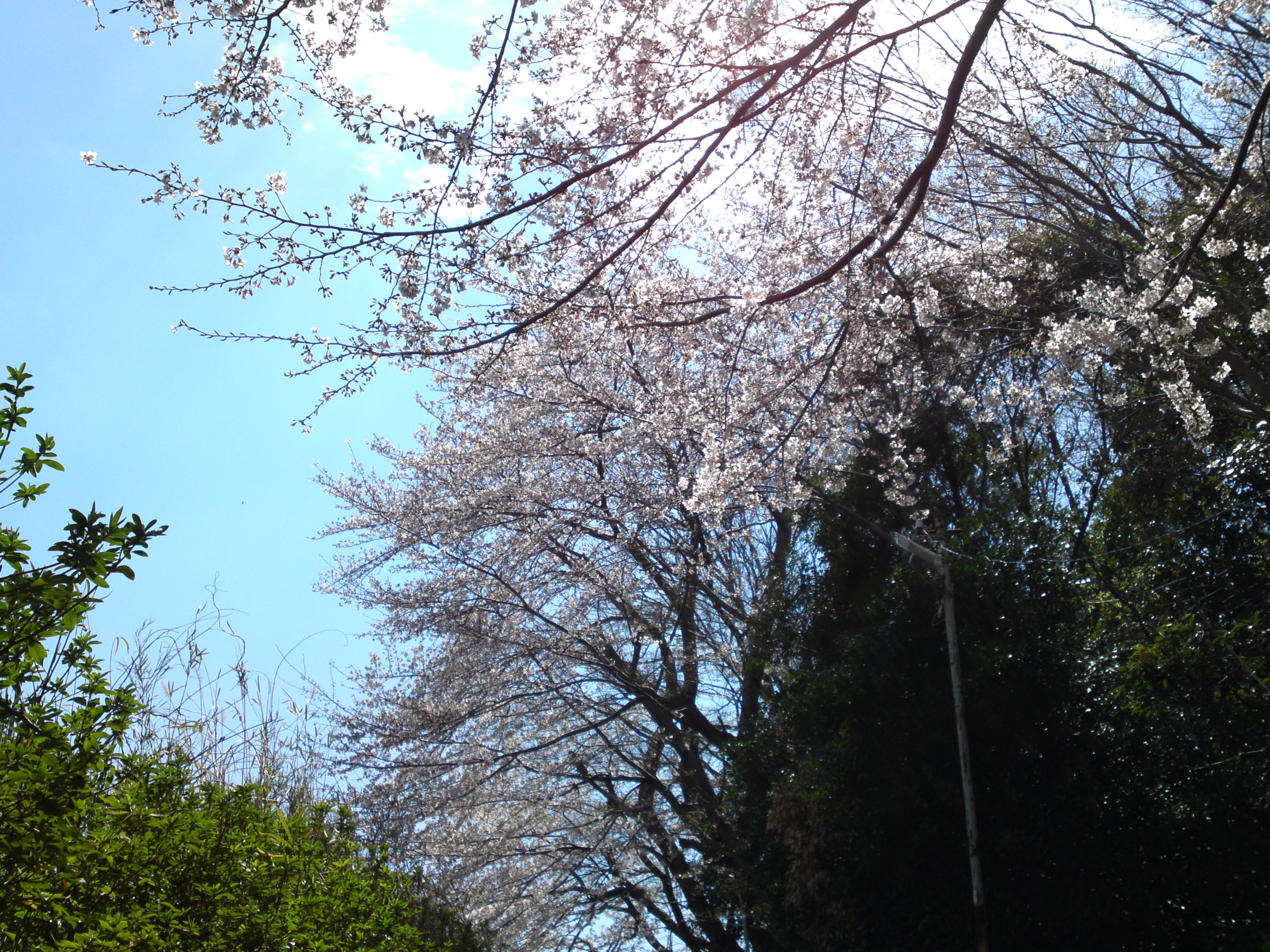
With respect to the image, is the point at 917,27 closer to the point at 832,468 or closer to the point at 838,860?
the point at 832,468

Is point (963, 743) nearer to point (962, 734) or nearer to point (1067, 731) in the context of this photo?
point (962, 734)

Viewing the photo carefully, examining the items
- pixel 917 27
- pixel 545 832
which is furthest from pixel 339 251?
pixel 545 832

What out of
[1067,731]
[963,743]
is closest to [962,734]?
[963,743]

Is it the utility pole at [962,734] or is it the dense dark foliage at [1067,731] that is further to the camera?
the utility pole at [962,734]

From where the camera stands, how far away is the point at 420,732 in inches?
393

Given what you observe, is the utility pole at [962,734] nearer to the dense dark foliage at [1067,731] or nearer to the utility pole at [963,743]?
the utility pole at [963,743]

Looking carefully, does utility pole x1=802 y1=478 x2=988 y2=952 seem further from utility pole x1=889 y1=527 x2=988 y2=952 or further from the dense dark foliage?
the dense dark foliage

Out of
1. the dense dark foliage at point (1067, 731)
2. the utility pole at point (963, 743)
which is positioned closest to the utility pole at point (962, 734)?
the utility pole at point (963, 743)

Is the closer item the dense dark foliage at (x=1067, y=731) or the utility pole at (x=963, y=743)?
the dense dark foliage at (x=1067, y=731)

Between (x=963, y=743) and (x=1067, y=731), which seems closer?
(x=963, y=743)

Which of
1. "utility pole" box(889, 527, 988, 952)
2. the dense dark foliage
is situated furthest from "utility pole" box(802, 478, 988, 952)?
the dense dark foliage

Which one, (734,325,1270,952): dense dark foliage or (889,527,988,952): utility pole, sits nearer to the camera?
(734,325,1270,952): dense dark foliage

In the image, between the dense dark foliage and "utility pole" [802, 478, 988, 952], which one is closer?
the dense dark foliage

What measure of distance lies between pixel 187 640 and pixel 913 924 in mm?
5796
